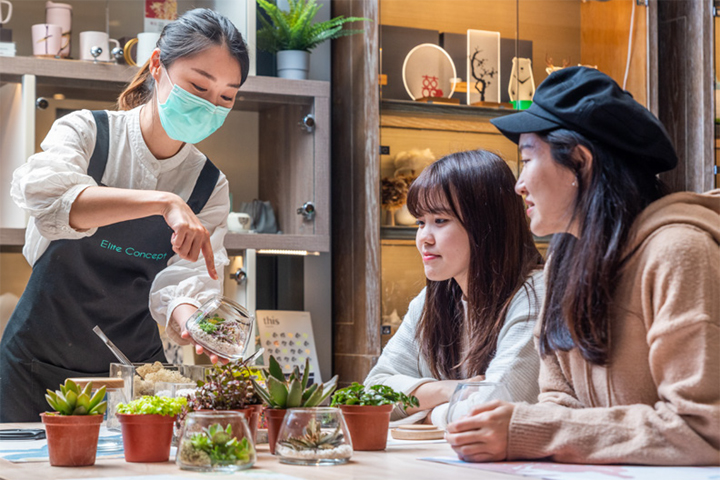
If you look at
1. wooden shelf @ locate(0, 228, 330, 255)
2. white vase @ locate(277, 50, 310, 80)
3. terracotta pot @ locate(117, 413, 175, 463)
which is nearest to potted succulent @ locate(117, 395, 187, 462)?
terracotta pot @ locate(117, 413, 175, 463)

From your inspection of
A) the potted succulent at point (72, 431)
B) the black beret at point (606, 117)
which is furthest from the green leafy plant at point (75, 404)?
the black beret at point (606, 117)

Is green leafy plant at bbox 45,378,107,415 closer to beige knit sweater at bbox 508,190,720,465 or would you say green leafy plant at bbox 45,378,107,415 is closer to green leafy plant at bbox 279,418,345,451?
green leafy plant at bbox 279,418,345,451

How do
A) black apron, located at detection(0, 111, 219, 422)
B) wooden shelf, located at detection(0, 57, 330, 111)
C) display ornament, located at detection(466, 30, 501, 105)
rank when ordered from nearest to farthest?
black apron, located at detection(0, 111, 219, 422)
wooden shelf, located at detection(0, 57, 330, 111)
display ornament, located at detection(466, 30, 501, 105)

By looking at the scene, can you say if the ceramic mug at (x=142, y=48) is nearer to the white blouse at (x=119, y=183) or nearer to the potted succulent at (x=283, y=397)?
the white blouse at (x=119, y=183)

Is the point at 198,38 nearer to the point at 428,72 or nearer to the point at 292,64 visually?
the point at 292,64

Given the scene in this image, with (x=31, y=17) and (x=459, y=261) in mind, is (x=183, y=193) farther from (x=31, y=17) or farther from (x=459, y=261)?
(x=31, y=17)

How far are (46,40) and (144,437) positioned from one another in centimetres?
215

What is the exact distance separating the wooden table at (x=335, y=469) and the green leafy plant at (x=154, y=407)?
0.22 feet

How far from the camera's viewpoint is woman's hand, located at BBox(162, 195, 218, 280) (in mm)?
1541

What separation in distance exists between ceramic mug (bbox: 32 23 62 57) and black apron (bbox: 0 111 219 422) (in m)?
1.02

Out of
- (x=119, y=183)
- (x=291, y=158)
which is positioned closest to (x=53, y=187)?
(x=119, y=183)


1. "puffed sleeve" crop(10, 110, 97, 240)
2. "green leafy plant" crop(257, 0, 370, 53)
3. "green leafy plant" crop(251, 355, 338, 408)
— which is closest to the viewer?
"green leafy plant" crop(251, 355, 338, 408)

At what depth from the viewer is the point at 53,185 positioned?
69.4 inches

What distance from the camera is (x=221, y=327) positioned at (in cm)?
150
